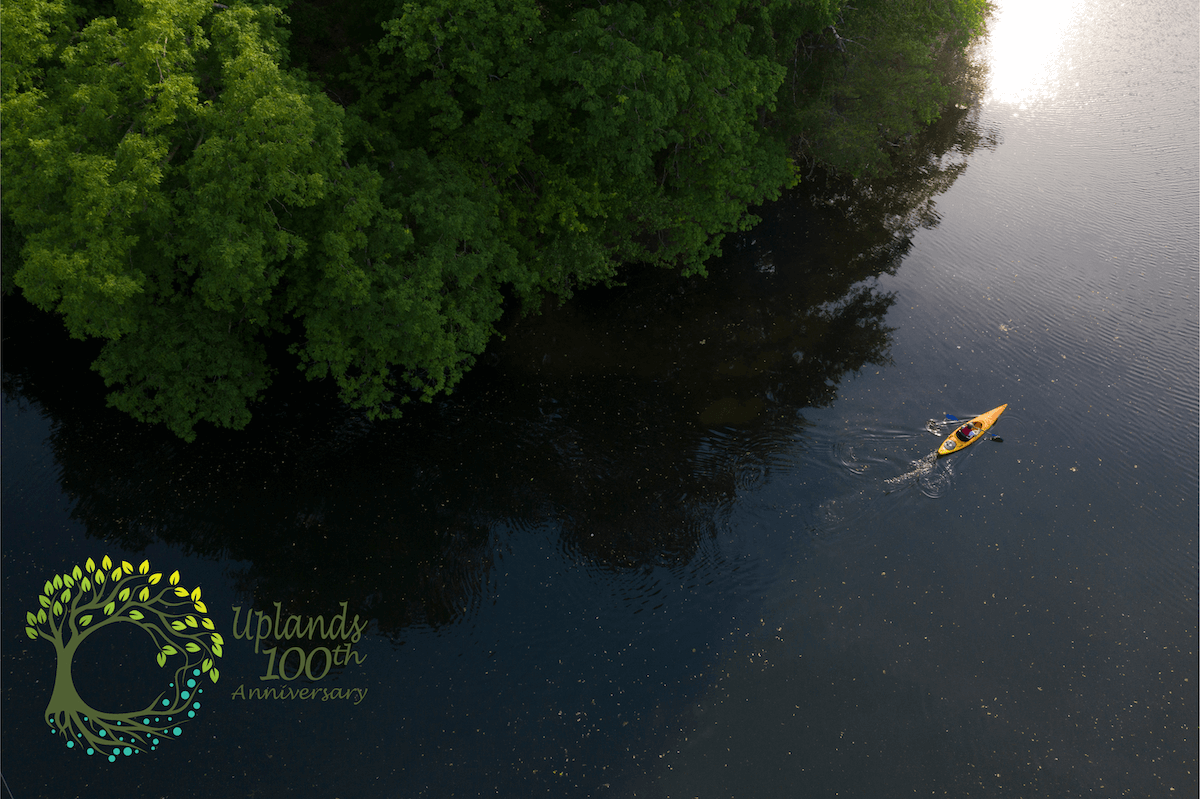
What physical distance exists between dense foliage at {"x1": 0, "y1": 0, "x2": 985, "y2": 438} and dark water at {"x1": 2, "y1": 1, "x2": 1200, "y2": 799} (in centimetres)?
254

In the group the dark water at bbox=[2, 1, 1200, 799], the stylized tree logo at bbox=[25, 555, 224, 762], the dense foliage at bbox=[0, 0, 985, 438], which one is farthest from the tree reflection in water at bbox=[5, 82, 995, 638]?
the dense foliage at bbox=[0, 0, 985, 438]

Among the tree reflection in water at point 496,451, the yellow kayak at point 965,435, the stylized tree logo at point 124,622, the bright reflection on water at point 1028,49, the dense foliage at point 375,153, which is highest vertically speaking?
the bright reflection on water at point 1028,49

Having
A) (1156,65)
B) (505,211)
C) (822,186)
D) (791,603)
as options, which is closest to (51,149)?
(505,211)

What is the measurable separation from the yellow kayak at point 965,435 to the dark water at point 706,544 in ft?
1.75

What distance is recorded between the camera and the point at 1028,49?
108 feet

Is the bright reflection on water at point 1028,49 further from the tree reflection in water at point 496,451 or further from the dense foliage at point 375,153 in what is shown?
the tree reflection in water at point 496,451

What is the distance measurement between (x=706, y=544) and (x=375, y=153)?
1289cm

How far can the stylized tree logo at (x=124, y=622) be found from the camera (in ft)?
45.1

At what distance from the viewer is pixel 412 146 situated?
17.7 metres

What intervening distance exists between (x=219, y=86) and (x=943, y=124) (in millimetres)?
28303

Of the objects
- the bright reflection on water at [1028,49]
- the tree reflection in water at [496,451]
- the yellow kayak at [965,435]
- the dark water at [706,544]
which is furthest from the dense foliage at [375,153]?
the bright reflection on water at [1028,49]

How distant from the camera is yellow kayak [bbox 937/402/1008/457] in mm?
18141

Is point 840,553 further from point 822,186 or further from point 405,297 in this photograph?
point 822,186

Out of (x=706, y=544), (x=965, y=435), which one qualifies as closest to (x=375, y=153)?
(x=706, y=544)
